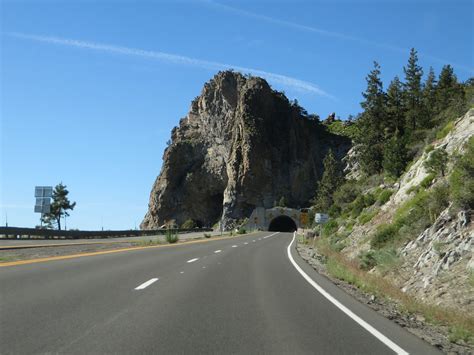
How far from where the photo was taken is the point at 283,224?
5399 inches

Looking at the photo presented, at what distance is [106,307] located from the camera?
351 inches

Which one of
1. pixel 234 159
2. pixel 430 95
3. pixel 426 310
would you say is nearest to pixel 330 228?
pixel 426 310

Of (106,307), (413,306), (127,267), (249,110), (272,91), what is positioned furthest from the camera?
(272,91)

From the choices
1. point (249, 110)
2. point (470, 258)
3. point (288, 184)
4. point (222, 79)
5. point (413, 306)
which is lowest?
point (413, 306)

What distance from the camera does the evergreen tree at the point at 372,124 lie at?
2766 inches

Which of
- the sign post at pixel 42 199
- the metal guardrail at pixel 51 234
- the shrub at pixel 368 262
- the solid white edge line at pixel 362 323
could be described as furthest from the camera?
the sign post at pixel 42 199

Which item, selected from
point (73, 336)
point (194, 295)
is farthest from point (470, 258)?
point (73, 336)

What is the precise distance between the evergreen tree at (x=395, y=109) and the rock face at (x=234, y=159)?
1985 inches

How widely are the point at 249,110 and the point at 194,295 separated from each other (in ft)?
409

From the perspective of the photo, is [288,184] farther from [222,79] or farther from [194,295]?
[194,295]

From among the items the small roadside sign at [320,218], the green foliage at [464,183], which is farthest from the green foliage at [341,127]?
the green foliage at [464,183]

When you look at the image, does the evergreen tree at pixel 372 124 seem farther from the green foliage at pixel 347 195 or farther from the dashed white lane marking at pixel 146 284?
the dashed white lane marking at pixel 146 284

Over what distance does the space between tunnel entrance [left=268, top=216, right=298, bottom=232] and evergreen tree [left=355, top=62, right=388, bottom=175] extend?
5171cm

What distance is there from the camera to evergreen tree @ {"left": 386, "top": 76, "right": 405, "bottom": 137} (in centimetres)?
7887
